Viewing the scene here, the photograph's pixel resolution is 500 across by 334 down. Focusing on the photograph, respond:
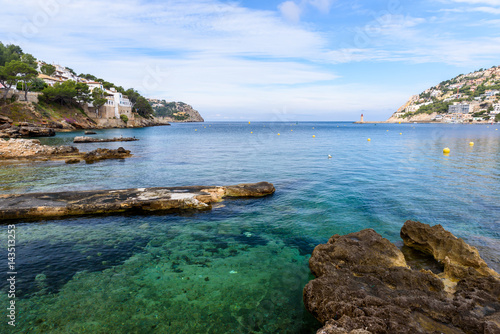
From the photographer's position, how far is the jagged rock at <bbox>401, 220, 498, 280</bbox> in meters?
7.43

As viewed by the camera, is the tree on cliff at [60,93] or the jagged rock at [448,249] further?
the tree on cliff at [60,93]

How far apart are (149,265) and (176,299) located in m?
2.18

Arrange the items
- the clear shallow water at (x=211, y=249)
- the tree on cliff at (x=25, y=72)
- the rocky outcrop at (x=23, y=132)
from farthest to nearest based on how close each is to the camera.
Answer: the tree on cliff at (x=25, y=72) < the rocky outcrop at (x=23, y=132) < the clear shallow water at (x=211, y=249)

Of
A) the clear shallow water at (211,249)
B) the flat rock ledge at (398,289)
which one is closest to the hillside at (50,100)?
the clear shallow water at (211,249)

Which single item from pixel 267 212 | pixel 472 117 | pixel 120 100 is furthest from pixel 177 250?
pixel 472 117

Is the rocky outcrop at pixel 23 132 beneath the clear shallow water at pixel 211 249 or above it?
above

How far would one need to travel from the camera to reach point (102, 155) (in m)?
32.3

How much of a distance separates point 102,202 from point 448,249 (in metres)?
15.2

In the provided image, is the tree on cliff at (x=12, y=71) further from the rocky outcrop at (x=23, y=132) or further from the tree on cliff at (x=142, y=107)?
the tree on cliff at (x=142, y=107)

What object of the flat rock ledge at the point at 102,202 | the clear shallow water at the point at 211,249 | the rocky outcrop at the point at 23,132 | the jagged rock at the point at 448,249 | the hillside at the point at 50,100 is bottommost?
the clear shallow water at the point at 211,249

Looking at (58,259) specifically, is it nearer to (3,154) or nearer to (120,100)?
(3,154)

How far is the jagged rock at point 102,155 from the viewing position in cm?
3078

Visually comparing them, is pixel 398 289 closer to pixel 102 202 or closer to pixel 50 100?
pixel 102 202

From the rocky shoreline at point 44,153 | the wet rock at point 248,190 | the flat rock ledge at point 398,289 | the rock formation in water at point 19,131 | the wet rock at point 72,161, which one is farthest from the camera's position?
the rock formation in water at point 19,131
